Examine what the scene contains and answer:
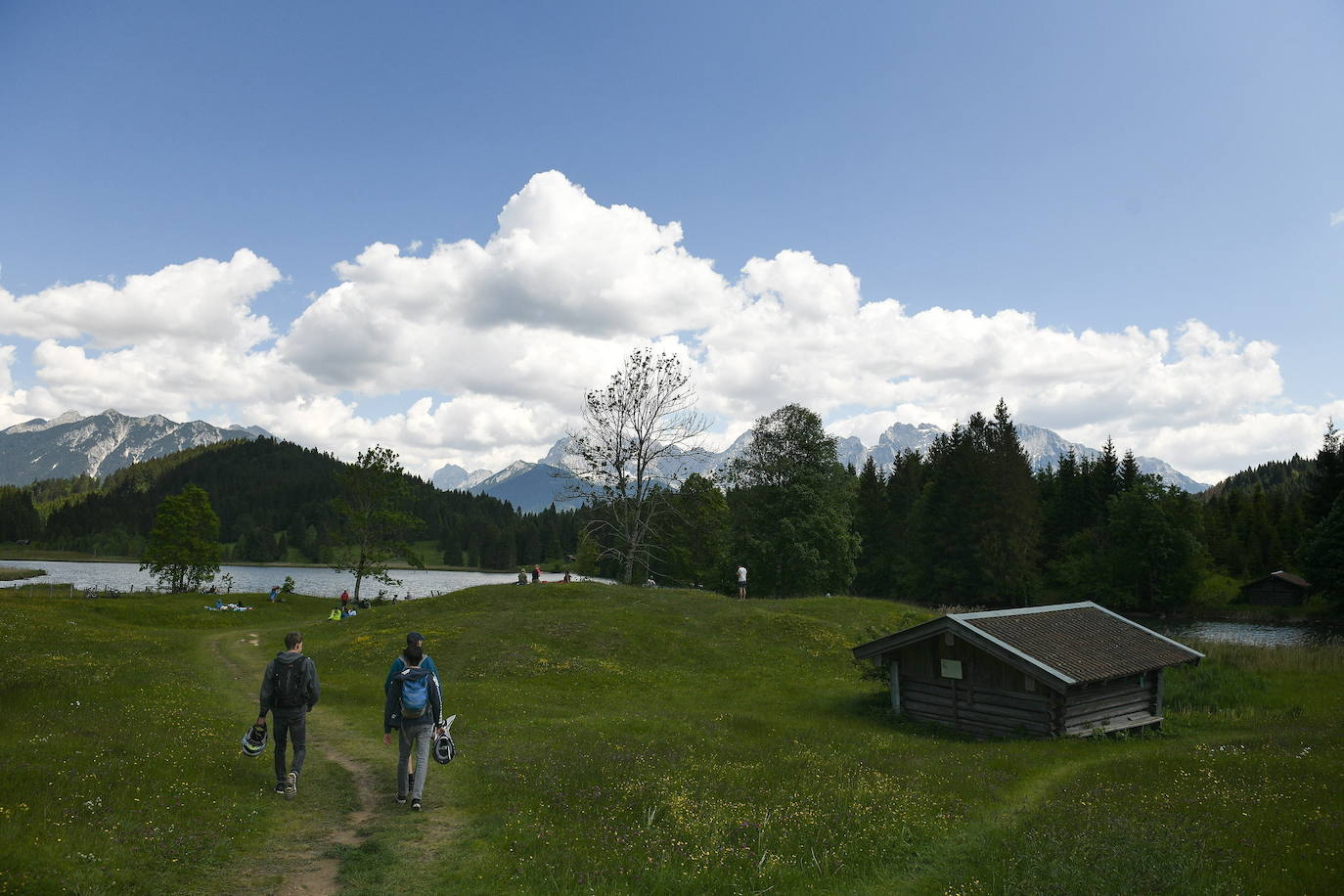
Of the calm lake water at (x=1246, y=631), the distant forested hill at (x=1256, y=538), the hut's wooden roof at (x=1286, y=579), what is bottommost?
the calm lake water at (x=1246, y=631)

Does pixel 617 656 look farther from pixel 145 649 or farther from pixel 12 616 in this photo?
pixel 12 616

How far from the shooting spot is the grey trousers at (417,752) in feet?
45.1

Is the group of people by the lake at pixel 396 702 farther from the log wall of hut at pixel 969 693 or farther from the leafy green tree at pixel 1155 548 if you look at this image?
the leafy green tree at pixel 1155 548

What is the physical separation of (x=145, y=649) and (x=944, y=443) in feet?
292

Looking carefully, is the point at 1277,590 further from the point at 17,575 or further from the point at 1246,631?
the point at 17,575

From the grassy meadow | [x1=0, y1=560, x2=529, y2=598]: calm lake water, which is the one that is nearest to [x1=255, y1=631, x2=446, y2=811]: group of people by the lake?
the grassy meadow

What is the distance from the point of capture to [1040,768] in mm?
18906

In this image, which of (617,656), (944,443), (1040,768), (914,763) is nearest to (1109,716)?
(1040,768)

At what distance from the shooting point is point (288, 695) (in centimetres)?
1372

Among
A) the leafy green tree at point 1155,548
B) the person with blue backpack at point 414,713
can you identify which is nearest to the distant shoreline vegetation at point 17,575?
the person with blue backpack at point 414,713

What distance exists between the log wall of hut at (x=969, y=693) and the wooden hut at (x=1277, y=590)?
88273 millimetres

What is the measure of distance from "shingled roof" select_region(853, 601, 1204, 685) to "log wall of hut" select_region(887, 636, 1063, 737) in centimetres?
73

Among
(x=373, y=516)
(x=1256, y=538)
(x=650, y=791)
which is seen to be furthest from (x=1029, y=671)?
(x=1256, y=538)

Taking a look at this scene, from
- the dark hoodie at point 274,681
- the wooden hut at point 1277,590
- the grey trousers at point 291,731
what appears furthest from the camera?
the wooden hut at point 1277,590
